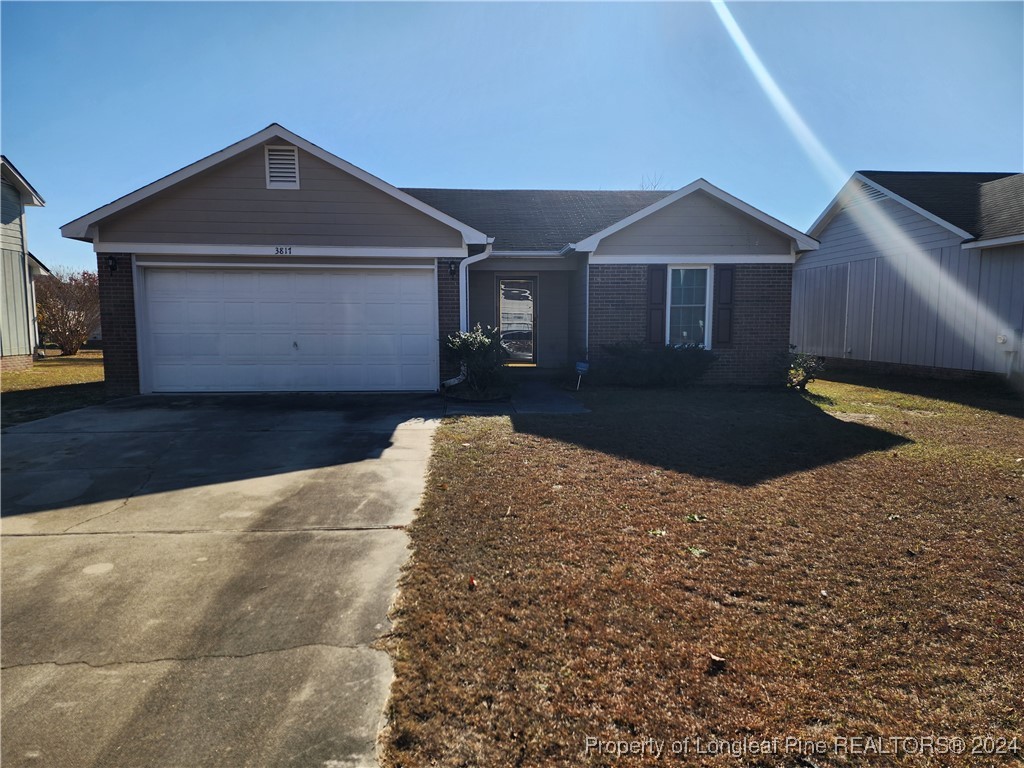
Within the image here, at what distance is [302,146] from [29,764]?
994 cm

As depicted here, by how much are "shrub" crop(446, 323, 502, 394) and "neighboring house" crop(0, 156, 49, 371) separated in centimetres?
1318

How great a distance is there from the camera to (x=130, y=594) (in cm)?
315

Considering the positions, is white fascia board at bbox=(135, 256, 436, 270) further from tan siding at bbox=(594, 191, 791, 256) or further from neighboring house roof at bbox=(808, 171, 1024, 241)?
neighboring house roof at bbox=(808, 171, 1024, 241)

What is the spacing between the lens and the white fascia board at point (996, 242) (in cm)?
1138

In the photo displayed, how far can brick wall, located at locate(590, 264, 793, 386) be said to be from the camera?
39.2 ft

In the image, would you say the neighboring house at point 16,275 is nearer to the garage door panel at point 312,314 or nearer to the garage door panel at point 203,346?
the garage door panel at point 203,346

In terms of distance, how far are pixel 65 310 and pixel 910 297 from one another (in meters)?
27.4

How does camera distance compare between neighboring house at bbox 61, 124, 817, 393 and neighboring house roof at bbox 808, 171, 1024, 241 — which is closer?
neighboring house at bbox 61, 124, 817, 393

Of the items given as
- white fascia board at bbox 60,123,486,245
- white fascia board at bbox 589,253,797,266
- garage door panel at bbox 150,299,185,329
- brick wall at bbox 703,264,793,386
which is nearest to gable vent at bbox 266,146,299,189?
white fascia board at bbox 60,123,486,245

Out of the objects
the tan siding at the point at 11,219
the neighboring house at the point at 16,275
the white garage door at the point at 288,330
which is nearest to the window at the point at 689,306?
the white garage door at the point at 288,330

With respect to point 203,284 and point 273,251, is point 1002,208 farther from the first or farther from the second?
point 203,284

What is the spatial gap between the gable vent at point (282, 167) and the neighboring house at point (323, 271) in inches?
0.7

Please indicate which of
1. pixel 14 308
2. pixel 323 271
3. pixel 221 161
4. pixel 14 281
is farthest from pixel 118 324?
pixel 14 281

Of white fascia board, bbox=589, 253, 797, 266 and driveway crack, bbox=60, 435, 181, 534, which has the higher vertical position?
white fascia board, bbox=589, 253, 797, 266
